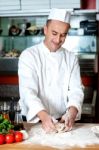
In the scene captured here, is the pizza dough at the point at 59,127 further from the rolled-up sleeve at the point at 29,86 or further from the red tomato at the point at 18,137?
the red tomato at the point at 18,137

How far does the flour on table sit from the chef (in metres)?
0.10

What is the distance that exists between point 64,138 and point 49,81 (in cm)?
61

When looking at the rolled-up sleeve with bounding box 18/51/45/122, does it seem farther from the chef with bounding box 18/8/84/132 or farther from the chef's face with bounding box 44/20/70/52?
the chef's face with bounding box 44/20/70/52

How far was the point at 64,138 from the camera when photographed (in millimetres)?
2037

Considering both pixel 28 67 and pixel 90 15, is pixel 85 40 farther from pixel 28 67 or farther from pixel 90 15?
pixel 28 67

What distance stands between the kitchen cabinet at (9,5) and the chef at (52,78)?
64.7 inches

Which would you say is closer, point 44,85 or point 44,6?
point 44,85

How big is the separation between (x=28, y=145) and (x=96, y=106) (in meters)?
2.20

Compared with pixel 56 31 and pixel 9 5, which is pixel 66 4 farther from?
pixel 56 31

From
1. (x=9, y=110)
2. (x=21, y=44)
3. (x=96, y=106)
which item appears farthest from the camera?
(x=21, y=44)

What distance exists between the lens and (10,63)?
4.21 meters

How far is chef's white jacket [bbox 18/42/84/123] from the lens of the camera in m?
2.42

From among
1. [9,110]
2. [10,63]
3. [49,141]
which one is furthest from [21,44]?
[49,141]

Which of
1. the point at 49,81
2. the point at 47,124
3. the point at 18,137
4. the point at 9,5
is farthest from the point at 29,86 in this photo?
the point at 9,5
